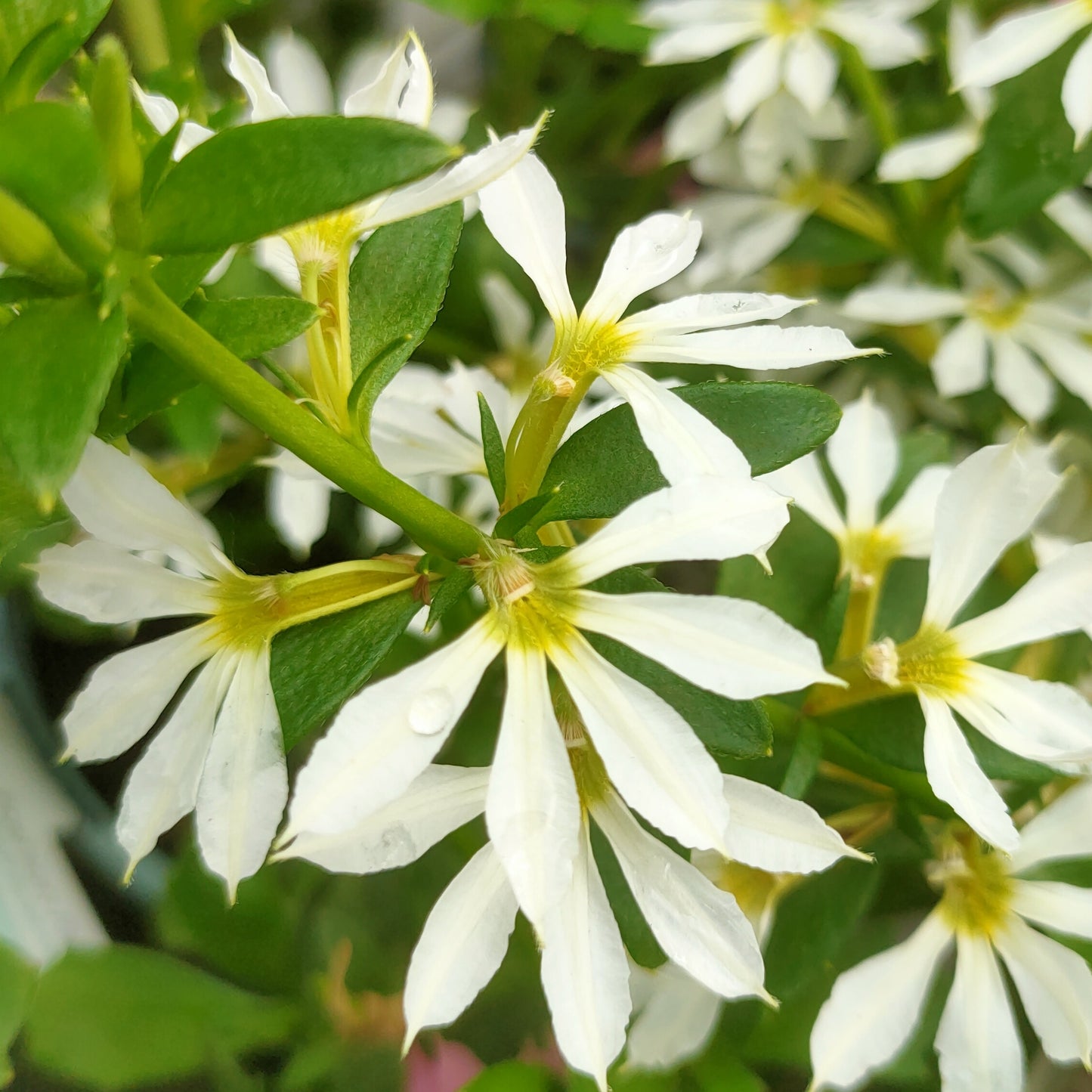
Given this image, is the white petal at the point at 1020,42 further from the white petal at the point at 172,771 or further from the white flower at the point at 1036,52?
the white petal at the point at 172,771

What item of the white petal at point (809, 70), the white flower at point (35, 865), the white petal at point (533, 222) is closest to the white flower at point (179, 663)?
the white petal at point (533, 222)

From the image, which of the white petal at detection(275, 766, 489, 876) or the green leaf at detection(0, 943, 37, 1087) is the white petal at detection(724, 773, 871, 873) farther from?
the green leaf at detection(0, 943, 37, 1087)

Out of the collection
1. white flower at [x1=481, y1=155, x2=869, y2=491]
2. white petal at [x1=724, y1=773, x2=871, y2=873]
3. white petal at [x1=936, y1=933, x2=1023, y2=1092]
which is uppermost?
white flower at [x1=481, y1=155, x2=869, y2=491]

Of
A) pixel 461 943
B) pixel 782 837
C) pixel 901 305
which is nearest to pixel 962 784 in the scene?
pixel 782 837

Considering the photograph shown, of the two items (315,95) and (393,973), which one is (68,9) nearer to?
(315,95)

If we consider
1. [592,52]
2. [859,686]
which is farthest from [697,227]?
[592,52]

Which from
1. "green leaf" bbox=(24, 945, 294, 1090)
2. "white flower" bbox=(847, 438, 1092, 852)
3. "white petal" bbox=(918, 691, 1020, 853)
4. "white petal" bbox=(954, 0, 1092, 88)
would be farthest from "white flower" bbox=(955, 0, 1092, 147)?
"green leaf" bbox=(24, 945, 294, 1090)
